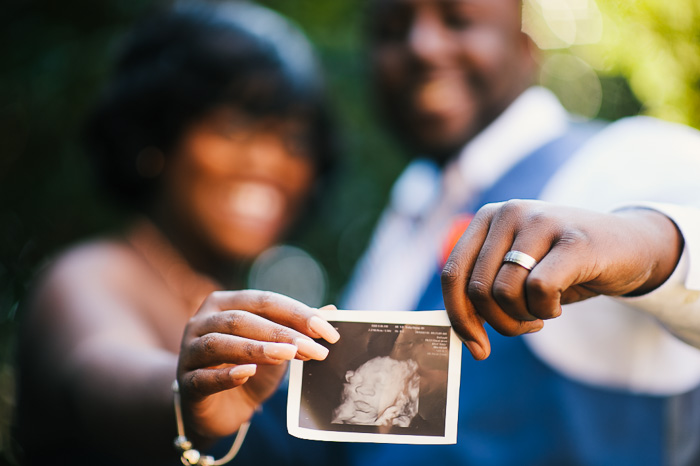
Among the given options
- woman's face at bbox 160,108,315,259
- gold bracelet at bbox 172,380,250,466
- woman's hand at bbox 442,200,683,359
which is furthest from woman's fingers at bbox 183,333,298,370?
woman's face at bbox 160,108,315,259

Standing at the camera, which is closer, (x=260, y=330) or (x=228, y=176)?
(x=260, y=330)

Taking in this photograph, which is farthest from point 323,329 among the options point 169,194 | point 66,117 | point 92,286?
point 66,117

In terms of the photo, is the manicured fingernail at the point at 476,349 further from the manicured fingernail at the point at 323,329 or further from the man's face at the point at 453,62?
the man's face at the point at 453,62

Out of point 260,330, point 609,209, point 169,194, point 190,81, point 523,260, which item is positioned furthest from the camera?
point 169,194

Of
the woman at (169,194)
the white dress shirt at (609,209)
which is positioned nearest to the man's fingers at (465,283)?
the white dress shirt at (609,209)

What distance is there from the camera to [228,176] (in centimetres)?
265

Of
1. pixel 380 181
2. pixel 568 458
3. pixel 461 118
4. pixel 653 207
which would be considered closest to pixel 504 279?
pixel 653 207

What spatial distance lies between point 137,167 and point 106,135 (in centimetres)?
26

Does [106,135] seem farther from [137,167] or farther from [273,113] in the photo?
[273,113]

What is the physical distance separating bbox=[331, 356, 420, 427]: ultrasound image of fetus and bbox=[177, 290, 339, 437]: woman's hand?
10cm

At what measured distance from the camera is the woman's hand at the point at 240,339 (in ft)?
3.29

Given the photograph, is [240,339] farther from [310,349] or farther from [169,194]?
[169,194]

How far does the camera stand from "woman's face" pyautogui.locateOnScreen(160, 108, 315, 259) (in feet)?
8.60

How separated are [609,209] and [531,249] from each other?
387mm
